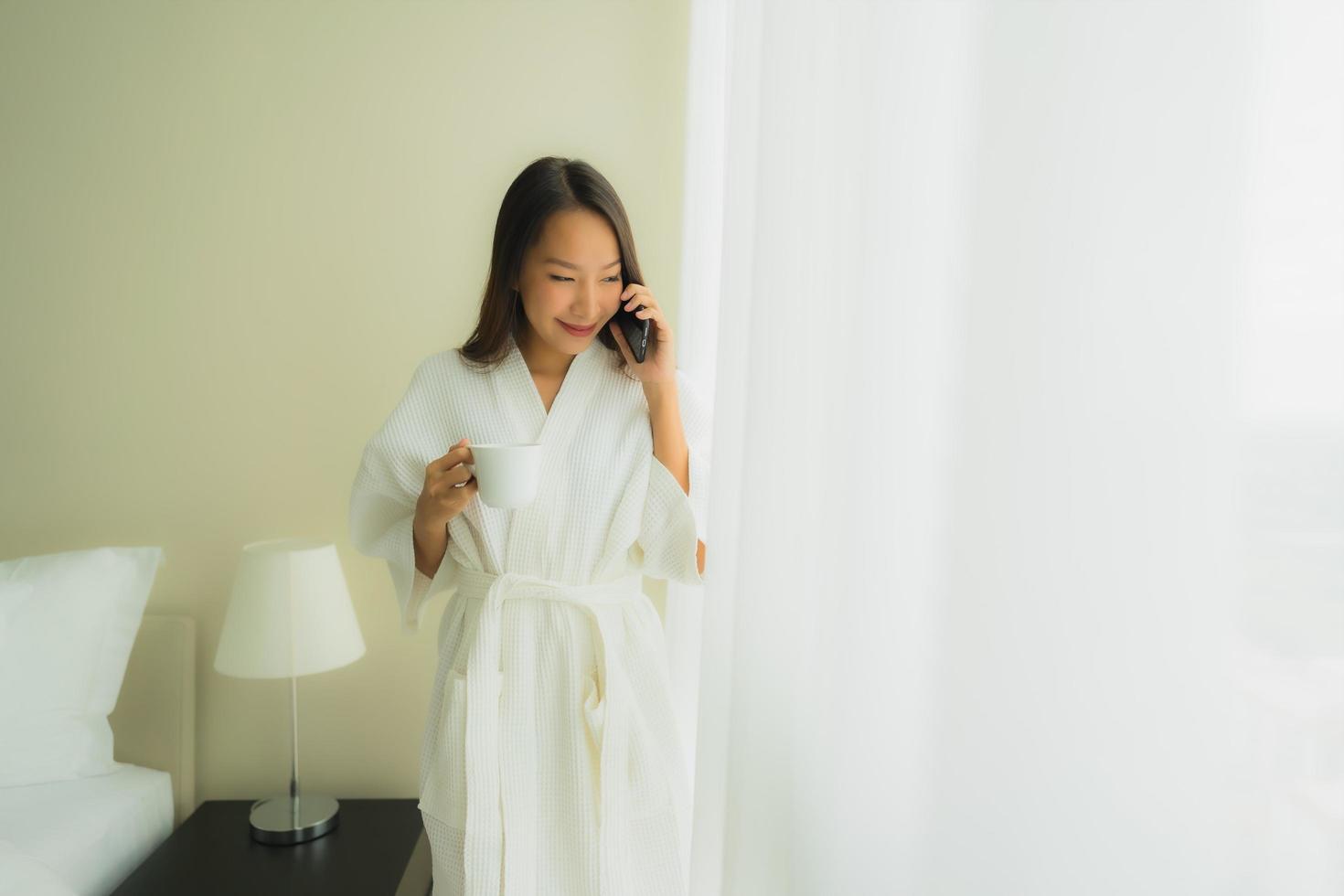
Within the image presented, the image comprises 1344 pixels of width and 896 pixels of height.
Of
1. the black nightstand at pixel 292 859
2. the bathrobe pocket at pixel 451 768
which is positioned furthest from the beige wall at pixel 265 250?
the bathrobe pocket at pixel 451 768

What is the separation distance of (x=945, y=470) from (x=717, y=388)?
37cm

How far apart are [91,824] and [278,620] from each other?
1.52 ft

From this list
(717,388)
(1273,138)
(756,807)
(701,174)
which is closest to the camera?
(1273,138)

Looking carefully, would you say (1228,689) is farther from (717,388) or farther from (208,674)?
(208,674)

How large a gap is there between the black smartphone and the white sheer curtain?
615 mm

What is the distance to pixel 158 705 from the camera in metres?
1.95

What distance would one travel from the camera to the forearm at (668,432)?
1.20 meters

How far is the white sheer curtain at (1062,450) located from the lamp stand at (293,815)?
59.8 inches

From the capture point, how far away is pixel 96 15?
6.23ft

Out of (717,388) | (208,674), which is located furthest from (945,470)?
(208,674)

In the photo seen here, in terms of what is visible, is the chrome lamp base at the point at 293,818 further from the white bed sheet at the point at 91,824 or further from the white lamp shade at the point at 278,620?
the white lamp shade at the point at 278,620

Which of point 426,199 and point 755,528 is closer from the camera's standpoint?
point 755,528

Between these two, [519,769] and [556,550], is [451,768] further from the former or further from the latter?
[556,550]

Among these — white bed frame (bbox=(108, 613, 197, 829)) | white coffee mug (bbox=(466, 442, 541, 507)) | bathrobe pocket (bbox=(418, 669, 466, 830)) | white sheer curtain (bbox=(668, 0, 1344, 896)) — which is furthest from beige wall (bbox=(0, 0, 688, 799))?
white sheer curtain (bbox=(668, 0, 1344, 896))
